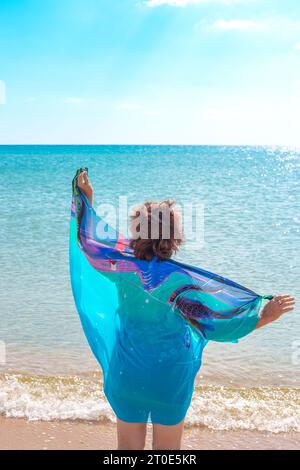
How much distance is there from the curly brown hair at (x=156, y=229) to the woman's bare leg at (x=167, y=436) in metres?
0.82

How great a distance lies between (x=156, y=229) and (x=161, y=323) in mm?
448

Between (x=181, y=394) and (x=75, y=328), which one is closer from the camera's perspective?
(x=181, y=394)

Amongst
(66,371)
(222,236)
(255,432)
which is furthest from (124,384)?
(222,236)

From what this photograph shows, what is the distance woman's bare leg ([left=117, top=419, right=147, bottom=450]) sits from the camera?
2.81 meters

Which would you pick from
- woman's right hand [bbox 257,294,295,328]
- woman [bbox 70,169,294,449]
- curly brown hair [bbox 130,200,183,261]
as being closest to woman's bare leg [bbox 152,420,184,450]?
woman [bbox 70,169,294,449]

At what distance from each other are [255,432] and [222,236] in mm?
9558

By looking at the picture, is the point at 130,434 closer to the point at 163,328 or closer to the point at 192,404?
the point at 163,328

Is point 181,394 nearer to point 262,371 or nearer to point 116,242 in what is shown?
point 116,242

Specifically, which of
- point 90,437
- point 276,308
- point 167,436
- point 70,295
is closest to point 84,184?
point 276,308

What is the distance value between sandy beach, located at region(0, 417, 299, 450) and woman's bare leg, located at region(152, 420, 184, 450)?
133cm

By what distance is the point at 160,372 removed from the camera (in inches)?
109

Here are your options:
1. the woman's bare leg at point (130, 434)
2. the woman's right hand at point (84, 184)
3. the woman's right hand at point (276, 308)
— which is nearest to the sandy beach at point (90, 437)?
the woman's bare leg at point (130, 434)

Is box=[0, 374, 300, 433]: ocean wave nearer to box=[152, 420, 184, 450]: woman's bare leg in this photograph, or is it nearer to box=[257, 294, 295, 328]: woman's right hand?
box=[152, 420, 184, 450]: woman's bare leg

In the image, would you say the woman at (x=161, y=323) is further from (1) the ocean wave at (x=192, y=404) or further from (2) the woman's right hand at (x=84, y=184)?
(1) the ocean wave at (x=192, y=404)
